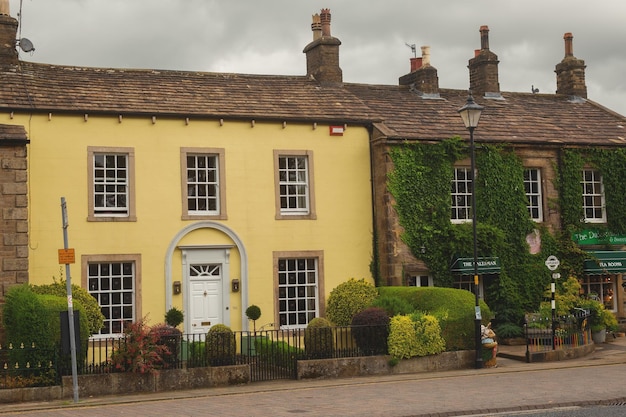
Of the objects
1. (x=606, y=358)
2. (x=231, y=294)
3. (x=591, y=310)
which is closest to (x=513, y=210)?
(x=591, y=310)

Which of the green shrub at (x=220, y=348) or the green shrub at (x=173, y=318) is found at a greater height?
the green shrub at (x=173, y=318)

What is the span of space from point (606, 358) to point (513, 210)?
604 centimetres

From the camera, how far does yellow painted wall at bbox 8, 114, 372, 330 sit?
23.4 m

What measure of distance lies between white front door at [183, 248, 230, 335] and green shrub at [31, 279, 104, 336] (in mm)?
2809

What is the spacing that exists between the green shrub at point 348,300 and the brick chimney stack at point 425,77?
8127 millimetres

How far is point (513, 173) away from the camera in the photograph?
27766mm

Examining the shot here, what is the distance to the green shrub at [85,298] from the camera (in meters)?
22.2

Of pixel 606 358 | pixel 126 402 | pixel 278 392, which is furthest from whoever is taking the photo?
pixel 606 358

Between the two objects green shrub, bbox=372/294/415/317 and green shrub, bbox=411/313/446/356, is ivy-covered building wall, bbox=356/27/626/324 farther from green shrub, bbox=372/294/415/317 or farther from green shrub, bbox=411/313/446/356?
green shrub, bbox=411/313/446/356

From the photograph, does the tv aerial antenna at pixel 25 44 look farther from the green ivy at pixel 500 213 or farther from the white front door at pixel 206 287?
the green ivy at pixel 500 213

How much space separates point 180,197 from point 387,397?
10126 millimetres

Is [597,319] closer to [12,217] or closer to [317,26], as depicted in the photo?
[317,26]

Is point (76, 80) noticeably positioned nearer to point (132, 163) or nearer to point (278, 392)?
point (132, 163)

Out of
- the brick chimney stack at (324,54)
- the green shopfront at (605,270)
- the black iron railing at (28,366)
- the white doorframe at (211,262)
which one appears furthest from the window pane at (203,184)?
the green shopfront at (605,270)
